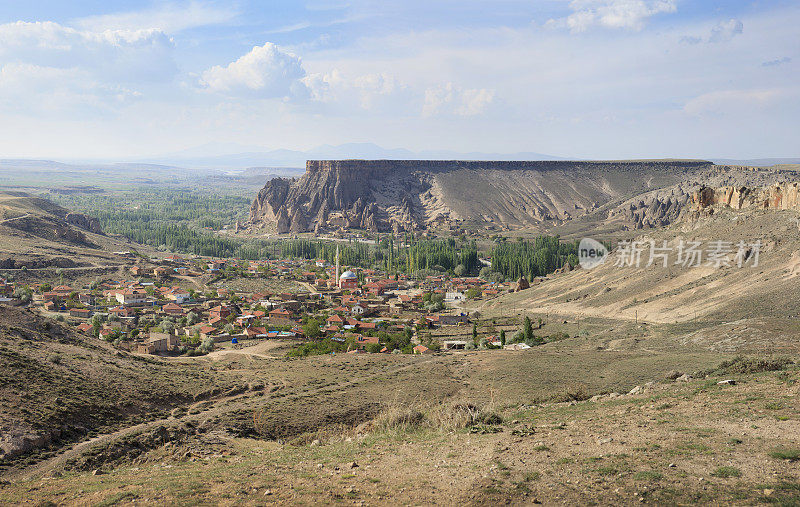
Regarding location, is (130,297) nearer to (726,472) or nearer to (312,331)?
(312,331)

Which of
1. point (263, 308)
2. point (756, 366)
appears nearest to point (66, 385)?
point (756, 366)

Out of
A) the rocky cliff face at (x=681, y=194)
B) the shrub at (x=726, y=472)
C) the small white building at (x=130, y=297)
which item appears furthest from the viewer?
the rocky cliff face at (x=681, y=194)

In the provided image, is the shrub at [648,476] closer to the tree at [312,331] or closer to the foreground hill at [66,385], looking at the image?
the foreground hill at [66,385]

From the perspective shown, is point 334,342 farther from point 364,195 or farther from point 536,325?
point 364,195

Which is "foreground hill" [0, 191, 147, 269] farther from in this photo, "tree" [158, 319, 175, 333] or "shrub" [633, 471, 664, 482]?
"shrub" [633, 471, 664, 482]

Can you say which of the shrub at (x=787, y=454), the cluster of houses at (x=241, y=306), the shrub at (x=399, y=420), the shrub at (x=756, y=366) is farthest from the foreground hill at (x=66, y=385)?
the shrub at (x=756, y=366)

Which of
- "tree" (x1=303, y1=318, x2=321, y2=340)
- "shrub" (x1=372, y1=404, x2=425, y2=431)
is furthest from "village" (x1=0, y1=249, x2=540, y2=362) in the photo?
"shrub" (x1=372, y1=404, x2=425, y2=431)
